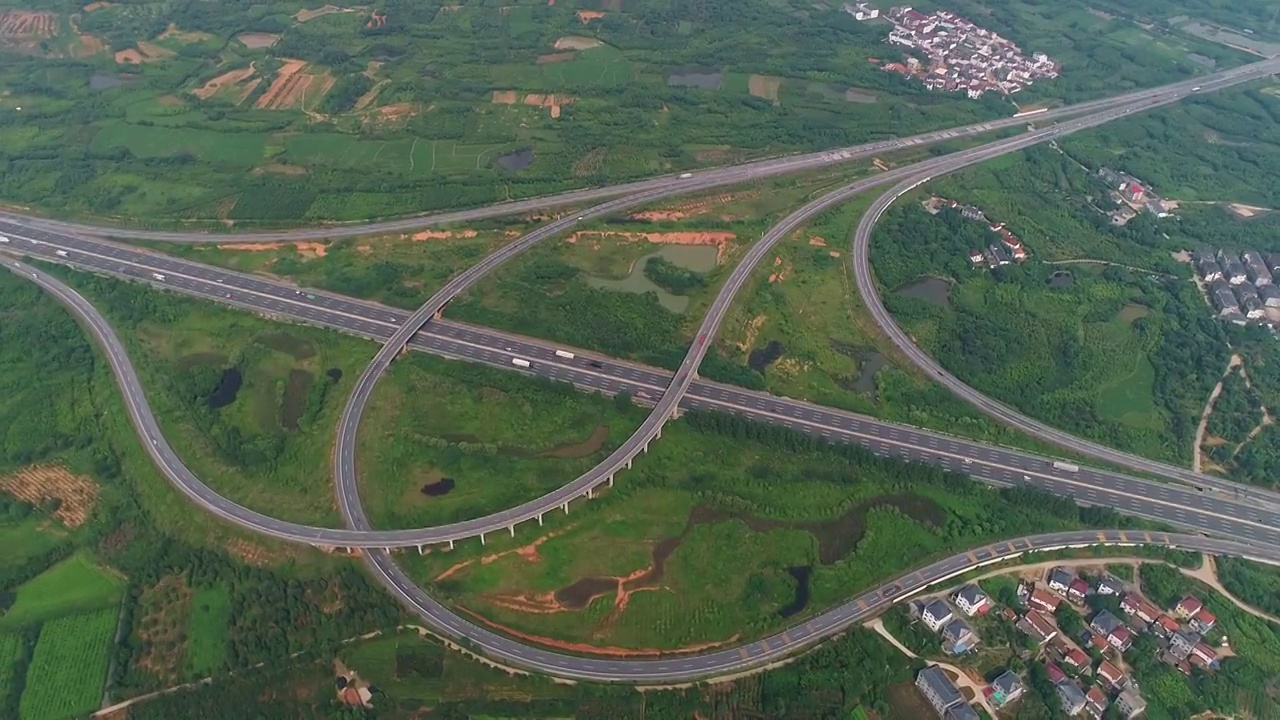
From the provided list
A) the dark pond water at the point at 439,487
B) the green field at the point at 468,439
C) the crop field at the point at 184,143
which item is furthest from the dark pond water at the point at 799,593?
the crop field at the point at 184,143

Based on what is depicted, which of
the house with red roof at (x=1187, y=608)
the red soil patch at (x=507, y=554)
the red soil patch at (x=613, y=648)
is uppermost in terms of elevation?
the house with red roof at (x=1187, y=608)

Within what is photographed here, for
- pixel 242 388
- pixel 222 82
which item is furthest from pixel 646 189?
pixel 222 82

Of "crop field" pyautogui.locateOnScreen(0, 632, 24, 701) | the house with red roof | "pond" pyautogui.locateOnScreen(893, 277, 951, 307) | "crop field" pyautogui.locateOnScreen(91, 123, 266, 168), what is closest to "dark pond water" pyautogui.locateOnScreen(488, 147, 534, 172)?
"crop field" pyautogui.locateOnScreen(91, 123, 266, 168)

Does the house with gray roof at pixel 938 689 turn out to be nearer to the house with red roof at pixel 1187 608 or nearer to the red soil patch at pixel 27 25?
the house with red roof at pixel 1187 608

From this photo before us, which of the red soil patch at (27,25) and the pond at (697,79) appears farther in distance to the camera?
the red soil patch at (27,25)

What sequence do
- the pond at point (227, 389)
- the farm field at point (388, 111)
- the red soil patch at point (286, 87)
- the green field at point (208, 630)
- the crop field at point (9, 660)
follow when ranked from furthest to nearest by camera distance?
1. the red soil patch at point (286, 87)
2. the farm field at point (388, 111)
3. the pond at point (227, 389)
4. the green field at point (208, 630)
5. the crop field at point (9, 660)

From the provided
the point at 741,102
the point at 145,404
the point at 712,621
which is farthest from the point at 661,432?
the point at 741,102
